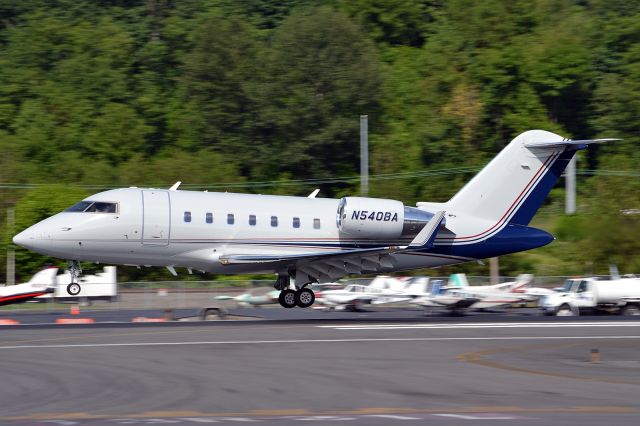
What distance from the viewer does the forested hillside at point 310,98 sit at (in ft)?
226

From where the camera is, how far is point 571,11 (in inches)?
3465

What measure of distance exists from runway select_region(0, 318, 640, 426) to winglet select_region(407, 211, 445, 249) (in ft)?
7.85

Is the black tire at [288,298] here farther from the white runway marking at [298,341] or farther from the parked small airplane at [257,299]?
the parked small airplane at [257,299]

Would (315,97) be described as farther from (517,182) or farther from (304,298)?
(304,298)

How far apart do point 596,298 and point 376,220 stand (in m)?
8.51

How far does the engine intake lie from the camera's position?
33.2 meters

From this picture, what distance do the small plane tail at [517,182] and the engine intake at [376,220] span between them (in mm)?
1950

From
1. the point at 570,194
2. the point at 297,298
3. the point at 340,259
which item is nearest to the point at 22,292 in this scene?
the point at 297,298

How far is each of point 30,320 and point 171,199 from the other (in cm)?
713

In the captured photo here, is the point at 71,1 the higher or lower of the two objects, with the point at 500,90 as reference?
higher

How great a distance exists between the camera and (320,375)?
20984mm

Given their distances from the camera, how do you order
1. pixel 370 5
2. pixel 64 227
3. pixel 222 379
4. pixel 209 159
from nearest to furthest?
pixel 222 379, pixel 64 227, pixel 209 159, pixel 370 5

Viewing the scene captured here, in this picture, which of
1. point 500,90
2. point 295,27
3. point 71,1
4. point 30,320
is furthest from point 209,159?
point 30,320

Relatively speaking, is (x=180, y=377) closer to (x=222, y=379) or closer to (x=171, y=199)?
(x=222, y=379)
